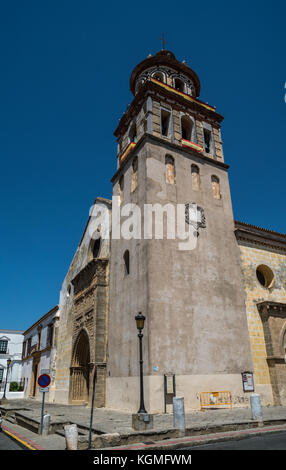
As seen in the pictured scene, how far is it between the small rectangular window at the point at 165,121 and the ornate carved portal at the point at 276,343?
447 inches

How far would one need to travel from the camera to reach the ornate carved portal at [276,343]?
15.4 metres

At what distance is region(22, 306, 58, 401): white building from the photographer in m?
26.8

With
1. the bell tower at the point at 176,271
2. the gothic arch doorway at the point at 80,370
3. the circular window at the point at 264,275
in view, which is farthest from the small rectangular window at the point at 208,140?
the gothic arch doorway at the point at 80,370

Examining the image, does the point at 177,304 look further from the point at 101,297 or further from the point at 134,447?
the point at 134,447

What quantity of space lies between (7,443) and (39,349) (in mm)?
25581

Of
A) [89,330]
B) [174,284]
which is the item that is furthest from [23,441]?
[89,330]

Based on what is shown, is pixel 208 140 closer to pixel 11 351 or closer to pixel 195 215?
pixel 195 215

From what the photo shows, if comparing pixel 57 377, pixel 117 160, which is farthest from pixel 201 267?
pixel 57 377

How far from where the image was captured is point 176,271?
15.0m

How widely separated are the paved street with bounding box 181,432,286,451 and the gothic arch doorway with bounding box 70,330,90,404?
1283 cm

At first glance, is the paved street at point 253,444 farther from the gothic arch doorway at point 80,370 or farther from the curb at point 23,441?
the gothic arch doorway at point 80,370

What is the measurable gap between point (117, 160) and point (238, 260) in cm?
1098

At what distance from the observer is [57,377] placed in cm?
2306

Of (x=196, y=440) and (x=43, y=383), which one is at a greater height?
(x=43, y=383)
